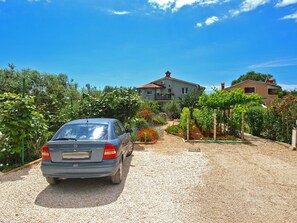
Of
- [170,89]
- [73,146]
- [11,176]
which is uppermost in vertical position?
[170,89]

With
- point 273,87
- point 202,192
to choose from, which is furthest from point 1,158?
point 273,87

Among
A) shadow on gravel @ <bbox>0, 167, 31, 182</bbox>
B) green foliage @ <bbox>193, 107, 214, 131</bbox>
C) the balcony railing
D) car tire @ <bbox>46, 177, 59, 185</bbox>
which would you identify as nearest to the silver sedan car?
car tire @ <bbox>46, 177, 59, 185</bbox>

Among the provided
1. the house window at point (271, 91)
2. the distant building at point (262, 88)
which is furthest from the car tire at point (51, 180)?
the house window at point (271, 91)

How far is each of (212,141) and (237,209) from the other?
284 inches

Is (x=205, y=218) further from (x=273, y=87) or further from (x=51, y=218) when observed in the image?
(x=273, y=87)

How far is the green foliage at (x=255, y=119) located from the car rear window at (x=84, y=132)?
1071 centimetres

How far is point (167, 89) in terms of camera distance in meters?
35.8

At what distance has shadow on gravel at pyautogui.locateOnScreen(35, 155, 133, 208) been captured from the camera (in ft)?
11.7

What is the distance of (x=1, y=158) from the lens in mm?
6125

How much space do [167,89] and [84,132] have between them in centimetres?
3208

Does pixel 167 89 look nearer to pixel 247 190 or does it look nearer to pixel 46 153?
pixel 247 190

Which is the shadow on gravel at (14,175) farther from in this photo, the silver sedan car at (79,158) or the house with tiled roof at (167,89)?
the house with tiled roof at (167,89)

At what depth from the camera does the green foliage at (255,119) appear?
11.8m

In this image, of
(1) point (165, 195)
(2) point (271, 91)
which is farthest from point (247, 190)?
(2) point (271, 91)
